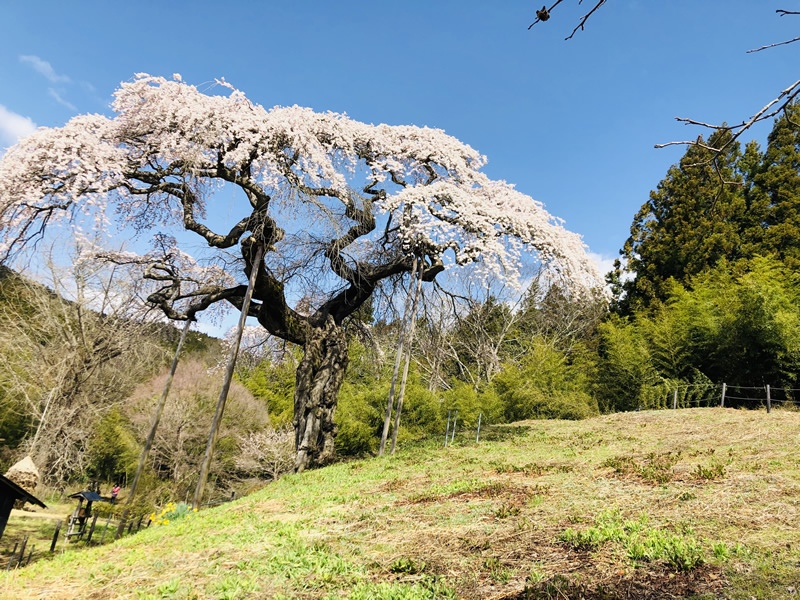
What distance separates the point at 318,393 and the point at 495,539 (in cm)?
843

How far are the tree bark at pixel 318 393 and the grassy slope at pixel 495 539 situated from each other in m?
3.54

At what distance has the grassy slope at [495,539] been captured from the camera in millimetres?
3379

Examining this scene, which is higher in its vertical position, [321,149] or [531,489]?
[321,149]

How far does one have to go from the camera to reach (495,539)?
435cm

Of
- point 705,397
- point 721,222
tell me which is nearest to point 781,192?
point 721,222

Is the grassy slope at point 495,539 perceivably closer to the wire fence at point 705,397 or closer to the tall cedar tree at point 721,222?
the wire fence at point 705,397

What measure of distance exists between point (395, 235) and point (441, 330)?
10.9ft

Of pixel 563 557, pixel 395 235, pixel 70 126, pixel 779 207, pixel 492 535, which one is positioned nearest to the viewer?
pixel 563 557

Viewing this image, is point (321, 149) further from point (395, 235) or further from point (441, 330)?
point (441, 330)

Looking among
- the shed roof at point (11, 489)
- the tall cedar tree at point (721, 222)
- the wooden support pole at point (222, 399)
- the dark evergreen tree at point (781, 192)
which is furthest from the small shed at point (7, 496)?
the dark evergreen tree at point (781, 192)

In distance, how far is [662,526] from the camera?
4195 mm

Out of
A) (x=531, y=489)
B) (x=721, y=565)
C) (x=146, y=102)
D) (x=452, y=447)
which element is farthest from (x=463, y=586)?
(x=146, y=102)

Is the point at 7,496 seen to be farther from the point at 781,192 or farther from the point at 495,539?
the point at 781,192

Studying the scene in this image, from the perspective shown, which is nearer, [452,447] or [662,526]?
[662,526]
